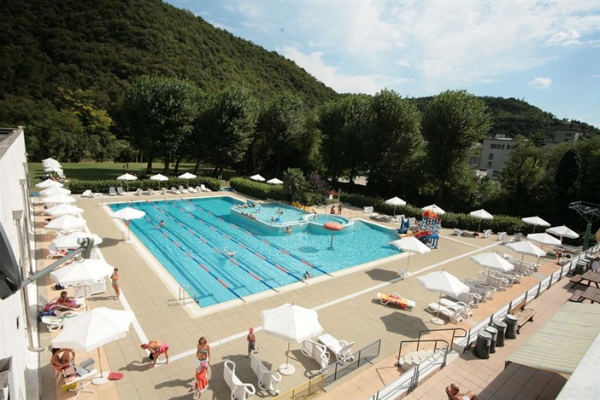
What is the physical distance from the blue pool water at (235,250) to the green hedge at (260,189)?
241 inches

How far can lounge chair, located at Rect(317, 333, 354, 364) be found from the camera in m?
9.01

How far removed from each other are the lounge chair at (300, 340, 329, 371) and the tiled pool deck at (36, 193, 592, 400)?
0.72ft

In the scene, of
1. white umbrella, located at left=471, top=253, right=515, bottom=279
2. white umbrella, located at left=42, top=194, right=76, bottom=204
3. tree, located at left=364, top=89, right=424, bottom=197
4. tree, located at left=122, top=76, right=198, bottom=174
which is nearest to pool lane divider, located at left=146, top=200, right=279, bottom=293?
white umbrella, located at left=42, top=194, right=76, bottom=204

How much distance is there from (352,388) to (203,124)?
115ft

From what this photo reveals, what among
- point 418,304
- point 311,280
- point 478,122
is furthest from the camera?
point 478,122

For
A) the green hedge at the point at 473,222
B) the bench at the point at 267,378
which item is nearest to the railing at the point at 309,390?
the bench at the point at 267,378

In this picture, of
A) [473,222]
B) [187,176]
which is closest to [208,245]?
[187,176]

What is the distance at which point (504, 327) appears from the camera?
9.40 meters

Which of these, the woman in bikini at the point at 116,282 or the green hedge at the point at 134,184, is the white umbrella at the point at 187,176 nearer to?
the green hedge at the point at 134,184

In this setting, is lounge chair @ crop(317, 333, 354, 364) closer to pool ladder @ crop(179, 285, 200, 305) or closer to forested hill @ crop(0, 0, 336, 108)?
pool ladder @ crop(179, 285, 200, 305)

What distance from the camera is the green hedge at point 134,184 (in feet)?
92.5

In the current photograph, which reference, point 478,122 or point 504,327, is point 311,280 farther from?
point 478,122

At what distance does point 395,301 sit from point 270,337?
16.8 feet

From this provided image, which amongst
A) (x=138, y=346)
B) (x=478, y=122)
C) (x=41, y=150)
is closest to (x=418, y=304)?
(x=138, y=346)
